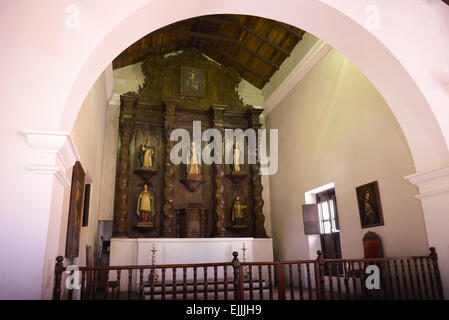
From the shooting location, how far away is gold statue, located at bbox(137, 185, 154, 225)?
9.23 meters

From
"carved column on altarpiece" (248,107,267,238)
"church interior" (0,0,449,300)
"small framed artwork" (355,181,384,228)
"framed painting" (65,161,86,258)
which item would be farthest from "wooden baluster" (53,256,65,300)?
"carved column on altarpiece" (248,107,267,238)

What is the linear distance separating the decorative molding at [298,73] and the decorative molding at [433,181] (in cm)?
400

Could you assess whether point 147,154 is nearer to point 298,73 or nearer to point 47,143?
point 298,73

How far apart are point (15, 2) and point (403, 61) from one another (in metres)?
4.39

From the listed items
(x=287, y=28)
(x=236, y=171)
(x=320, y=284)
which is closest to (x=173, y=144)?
(x=236, y=171)

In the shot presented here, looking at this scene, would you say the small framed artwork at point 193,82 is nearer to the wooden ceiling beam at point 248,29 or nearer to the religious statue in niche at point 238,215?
the wooden ceiling beam at point 248,29

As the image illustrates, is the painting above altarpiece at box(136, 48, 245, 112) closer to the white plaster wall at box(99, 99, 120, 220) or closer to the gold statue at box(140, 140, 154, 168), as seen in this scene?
the white plaster wall at box(99, 99, 120, 220)

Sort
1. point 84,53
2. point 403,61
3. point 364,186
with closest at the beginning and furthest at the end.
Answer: point 84,53 → point 403,61 → point 364,186

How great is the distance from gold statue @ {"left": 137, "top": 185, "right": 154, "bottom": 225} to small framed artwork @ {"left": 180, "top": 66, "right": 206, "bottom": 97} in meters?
3.04

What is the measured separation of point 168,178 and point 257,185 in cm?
243
